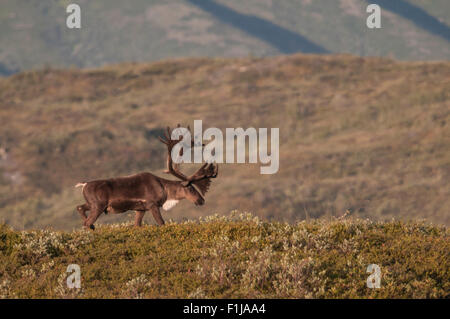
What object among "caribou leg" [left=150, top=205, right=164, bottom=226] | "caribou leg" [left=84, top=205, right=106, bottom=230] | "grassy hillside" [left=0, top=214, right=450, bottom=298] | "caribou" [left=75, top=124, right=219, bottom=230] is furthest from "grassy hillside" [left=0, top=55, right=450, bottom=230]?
"grassy hillside" [left=0, top=214, right=450, bottom=298]

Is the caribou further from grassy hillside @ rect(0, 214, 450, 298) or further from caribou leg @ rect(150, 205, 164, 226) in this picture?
grassy hillside @ rect(0, 214, 450, 298)

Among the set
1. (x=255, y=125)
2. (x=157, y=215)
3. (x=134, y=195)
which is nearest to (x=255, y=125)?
(x=255, y=125)

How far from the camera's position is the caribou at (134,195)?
16.9 metres

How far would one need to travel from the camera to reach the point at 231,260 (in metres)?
14.2

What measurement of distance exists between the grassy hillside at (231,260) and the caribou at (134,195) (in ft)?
1.67

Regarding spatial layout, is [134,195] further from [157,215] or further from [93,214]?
[93,214]

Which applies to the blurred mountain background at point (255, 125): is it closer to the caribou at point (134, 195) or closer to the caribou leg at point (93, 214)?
the caribou at point (134, 195)

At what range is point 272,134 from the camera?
120 meters

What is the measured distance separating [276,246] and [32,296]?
507 centimetres

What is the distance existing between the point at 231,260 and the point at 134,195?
3863mm

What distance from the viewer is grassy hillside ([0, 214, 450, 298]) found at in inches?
510

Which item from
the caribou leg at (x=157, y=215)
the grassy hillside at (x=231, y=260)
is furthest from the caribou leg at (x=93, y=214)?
the caribou leg at (x=157, y=215)

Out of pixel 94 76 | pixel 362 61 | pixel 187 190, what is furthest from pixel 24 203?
pixel 187 190

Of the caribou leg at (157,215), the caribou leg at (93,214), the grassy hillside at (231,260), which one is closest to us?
the grassy hillside at (231,260)
